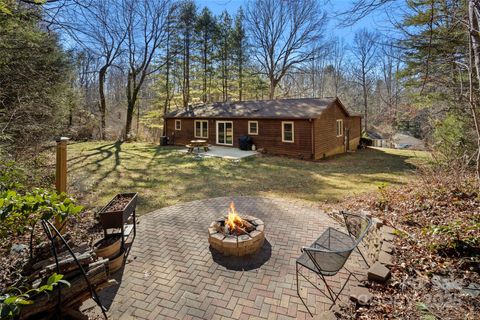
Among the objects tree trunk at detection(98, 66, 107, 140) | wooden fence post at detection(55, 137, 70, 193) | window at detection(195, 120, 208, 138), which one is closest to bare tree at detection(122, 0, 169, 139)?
tree trunk at detection(98, 66, 107, 140)

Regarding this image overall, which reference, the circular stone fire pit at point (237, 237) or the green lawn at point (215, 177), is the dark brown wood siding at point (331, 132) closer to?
the green lawn at point (215, 177)

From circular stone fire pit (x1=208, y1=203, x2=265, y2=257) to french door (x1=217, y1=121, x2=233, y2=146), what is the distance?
12.5 m

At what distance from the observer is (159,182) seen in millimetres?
8938

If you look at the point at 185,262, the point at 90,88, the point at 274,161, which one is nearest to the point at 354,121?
the point at 274,161

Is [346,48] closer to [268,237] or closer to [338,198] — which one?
[338,198]

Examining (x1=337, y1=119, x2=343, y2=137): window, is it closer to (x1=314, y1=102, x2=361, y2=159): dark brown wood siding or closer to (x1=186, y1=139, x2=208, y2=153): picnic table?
(x1=314, y1=102, x2=361, y2=159): dark brown wood siding

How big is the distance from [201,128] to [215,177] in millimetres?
9298

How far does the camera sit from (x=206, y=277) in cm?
356

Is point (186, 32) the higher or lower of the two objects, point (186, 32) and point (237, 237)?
the higher

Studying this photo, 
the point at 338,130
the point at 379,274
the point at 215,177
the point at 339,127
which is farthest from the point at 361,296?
the point at 339,127

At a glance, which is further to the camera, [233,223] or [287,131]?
[287,131]

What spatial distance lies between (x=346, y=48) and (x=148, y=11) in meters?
21.1

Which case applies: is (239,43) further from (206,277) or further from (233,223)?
(206,277)

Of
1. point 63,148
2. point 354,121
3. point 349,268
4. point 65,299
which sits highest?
point 354,121
